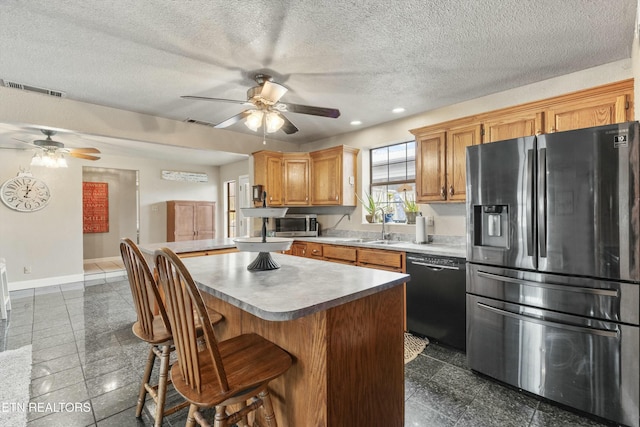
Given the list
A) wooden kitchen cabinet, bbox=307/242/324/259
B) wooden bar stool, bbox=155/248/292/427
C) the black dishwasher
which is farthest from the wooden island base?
wooden kitchen cabinet, bbox=307/242/324/259

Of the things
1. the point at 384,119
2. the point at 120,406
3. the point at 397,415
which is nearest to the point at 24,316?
the point at 120,406

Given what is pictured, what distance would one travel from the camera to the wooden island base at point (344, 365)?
4.04 feet

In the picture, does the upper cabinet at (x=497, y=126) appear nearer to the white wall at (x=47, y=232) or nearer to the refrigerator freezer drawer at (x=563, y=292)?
the refrigerator freezer drawer at (x=563, y=292)

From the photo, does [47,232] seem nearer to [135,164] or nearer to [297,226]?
[135,164]

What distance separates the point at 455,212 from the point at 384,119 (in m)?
1.61

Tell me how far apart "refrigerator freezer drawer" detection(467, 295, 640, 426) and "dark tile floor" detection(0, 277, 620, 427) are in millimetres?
131

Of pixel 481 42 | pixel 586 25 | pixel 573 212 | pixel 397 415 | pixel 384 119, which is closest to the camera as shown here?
pixel 397 415

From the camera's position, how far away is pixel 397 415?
1.57 meters

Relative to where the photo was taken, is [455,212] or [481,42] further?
[455,212]

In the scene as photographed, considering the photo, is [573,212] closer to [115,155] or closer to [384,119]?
[384,119]

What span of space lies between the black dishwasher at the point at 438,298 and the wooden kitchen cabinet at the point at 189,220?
18.7 feet

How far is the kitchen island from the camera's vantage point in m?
1.21

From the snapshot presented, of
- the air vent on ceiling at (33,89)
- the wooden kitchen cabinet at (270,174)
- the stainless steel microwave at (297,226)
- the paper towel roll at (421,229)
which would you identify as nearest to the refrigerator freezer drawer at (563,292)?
the paper towel roll at (421,229)

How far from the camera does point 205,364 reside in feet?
4.18
